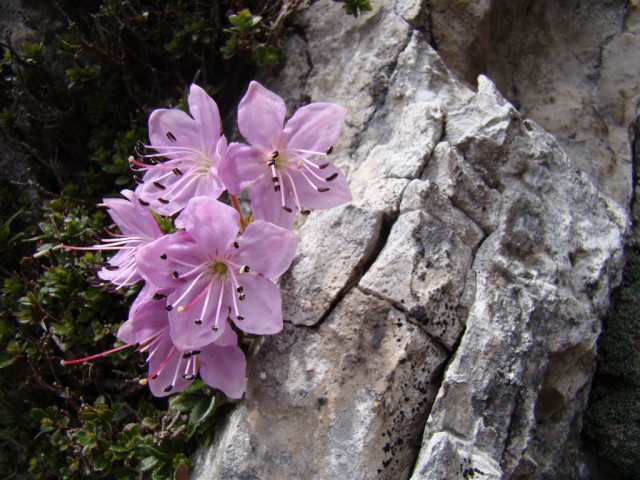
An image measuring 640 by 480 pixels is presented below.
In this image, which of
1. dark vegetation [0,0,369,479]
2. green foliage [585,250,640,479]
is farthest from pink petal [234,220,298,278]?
green foliage [585,250,640,479]

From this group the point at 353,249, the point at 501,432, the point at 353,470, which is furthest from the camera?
the point at 353,249

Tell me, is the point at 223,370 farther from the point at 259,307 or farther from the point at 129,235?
the point at 129,235

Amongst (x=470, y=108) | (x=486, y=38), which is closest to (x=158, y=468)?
(x=470, y=108)

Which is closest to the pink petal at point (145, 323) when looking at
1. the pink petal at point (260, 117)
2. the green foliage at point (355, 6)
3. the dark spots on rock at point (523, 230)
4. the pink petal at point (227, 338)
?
the pink petal at point (227, 338)

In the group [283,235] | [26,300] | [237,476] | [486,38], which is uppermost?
[486,38]

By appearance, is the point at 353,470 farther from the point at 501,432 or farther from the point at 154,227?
the point at 154,227

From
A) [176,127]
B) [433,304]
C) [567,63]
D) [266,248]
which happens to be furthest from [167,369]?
[567,63]
